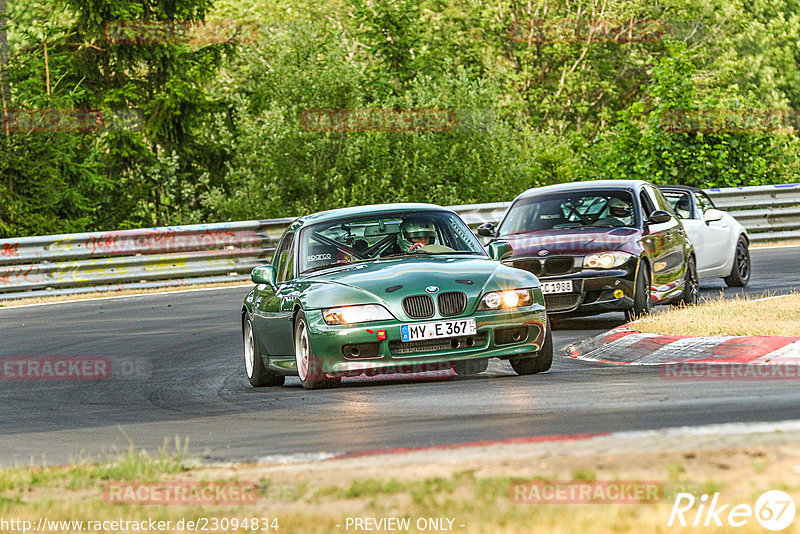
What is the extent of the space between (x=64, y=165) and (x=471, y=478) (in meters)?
25.6

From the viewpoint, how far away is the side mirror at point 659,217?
48.7 ft

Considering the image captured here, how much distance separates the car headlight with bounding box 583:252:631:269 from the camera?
14344mm

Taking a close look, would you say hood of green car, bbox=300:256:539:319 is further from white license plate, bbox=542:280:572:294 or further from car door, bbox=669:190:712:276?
car door, bbox=669:190:712:276

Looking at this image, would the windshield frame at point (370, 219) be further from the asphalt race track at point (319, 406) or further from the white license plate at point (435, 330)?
the white license plate at point (435, 330)

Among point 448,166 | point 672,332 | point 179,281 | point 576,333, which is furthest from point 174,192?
point 672,332

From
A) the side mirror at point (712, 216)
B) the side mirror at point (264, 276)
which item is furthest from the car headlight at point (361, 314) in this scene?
the side mirror at point (712, 216)

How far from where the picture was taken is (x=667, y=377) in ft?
32.5

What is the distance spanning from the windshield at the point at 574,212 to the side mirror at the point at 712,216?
3054mm

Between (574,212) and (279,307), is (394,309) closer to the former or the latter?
(279,307)

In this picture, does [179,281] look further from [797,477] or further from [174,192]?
[797,477]

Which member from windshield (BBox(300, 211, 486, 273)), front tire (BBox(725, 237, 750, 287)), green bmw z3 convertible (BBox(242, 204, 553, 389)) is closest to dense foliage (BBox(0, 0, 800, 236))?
front tire (BBox(725, 237, 750, 287))

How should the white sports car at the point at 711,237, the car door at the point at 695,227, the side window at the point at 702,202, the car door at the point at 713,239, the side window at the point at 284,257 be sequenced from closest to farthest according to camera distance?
the side window at the point at 284,257
the car door at the point at 695,227
the white sports car at the point at 711,237
the car door at the point at 713,239
the side window at the point at 702,202

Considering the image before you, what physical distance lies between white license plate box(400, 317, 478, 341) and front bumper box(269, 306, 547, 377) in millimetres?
37

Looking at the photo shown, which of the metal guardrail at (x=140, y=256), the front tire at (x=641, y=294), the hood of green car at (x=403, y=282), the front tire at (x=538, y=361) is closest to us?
the hood of green car at (x=403, y=282)
